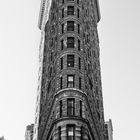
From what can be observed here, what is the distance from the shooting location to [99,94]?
262 feet

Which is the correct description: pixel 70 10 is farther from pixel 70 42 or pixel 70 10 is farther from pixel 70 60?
pixel 70 60

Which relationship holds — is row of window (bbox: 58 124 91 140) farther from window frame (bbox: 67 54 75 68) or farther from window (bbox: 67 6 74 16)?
window (bbox: 67 6 74 16)

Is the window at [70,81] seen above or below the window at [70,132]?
above

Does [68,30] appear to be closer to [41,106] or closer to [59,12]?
[59,12]

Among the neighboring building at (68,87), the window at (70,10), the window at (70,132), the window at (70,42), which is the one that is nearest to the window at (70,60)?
the neighboring building at (68,87)

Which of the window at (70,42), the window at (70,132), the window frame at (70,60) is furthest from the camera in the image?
the window at (70,42)

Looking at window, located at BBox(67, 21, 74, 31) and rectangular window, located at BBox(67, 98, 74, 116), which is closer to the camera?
rectangular window, located at BBox(67, 98, 74, 116)

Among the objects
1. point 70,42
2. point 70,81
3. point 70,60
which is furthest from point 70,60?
point 70,81

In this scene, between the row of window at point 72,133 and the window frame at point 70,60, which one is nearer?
the row of window at point 72,133

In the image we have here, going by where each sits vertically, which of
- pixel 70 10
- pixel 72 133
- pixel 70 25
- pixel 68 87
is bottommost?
pixel 72 133

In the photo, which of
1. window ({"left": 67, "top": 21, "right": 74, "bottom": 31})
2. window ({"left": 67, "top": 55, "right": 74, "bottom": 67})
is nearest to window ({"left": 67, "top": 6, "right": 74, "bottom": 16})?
window ({"left": 67, "top": 21, "right": 74, "bottom": 31})

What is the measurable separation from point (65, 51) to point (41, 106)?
17.7 m

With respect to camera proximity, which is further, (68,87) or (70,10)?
(70,10)

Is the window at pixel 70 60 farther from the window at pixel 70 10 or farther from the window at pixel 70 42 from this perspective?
the window at pixel 70 10
